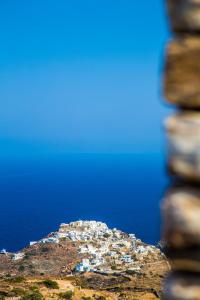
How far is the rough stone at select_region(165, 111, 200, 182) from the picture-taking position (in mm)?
3004

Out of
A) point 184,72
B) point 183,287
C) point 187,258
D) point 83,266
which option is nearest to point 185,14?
point 184,72

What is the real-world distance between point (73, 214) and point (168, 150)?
467ft

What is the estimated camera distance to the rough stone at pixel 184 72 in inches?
120

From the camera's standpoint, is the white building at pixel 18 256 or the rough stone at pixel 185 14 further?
the white building at pixel 18 256

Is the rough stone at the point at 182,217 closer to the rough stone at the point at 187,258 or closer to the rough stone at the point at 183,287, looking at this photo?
the rough stone at the point at 187,258

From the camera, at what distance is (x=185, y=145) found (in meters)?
3.02

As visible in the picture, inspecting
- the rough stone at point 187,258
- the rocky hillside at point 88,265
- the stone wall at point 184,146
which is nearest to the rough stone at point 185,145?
the stone wall at point 184,146

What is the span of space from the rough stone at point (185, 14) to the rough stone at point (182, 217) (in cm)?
82

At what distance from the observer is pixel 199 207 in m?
2.99

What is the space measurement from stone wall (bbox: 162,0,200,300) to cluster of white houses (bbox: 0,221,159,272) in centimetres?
4597

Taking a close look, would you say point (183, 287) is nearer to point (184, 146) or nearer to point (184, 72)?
point (184, 146)

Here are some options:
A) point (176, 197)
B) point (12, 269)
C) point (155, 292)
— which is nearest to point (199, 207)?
point (176, 197)

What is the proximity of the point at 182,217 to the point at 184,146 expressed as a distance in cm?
35

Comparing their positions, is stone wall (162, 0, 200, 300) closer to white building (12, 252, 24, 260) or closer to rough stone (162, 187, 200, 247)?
rough stone (162, 187, 200, 247)
